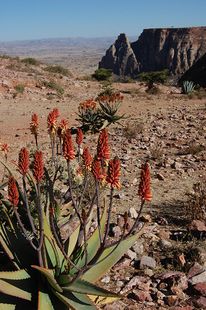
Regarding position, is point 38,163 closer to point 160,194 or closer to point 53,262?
point 53,262

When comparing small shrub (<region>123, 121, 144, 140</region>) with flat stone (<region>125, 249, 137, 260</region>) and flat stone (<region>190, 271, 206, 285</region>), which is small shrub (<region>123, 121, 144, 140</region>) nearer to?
flat stone (<region>125, 249, 137, 260</region>)

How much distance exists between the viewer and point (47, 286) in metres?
3.25

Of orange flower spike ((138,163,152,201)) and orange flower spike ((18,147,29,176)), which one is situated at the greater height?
orange flower spike ((18,147,29,176))

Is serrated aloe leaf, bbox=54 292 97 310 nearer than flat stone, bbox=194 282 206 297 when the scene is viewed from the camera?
Yes

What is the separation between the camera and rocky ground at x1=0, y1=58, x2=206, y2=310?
4.02 metres

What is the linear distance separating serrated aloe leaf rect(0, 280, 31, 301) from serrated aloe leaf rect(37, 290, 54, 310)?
0.10m

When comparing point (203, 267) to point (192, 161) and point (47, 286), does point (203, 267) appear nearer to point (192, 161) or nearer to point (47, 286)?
point (47, 286)

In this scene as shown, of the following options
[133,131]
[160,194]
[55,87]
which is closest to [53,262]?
[160,194]

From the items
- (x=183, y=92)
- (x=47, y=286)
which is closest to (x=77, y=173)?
(x=47, y=286)

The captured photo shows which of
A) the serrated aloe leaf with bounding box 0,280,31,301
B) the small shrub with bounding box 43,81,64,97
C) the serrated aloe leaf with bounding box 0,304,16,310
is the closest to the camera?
the serrated aloe leaf with bounding box 0,280,31,301

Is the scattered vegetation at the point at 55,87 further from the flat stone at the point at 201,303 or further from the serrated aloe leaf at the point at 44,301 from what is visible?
the serrated aloe leaf at the point at 44,301

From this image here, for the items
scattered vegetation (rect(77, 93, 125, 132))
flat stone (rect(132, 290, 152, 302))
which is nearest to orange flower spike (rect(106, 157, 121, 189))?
flat stone (rect(132, 290, 152, 302))

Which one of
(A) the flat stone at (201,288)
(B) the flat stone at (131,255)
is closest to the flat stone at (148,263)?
(B) the flat stone at (131,255)

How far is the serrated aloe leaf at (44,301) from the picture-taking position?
9.98ft
